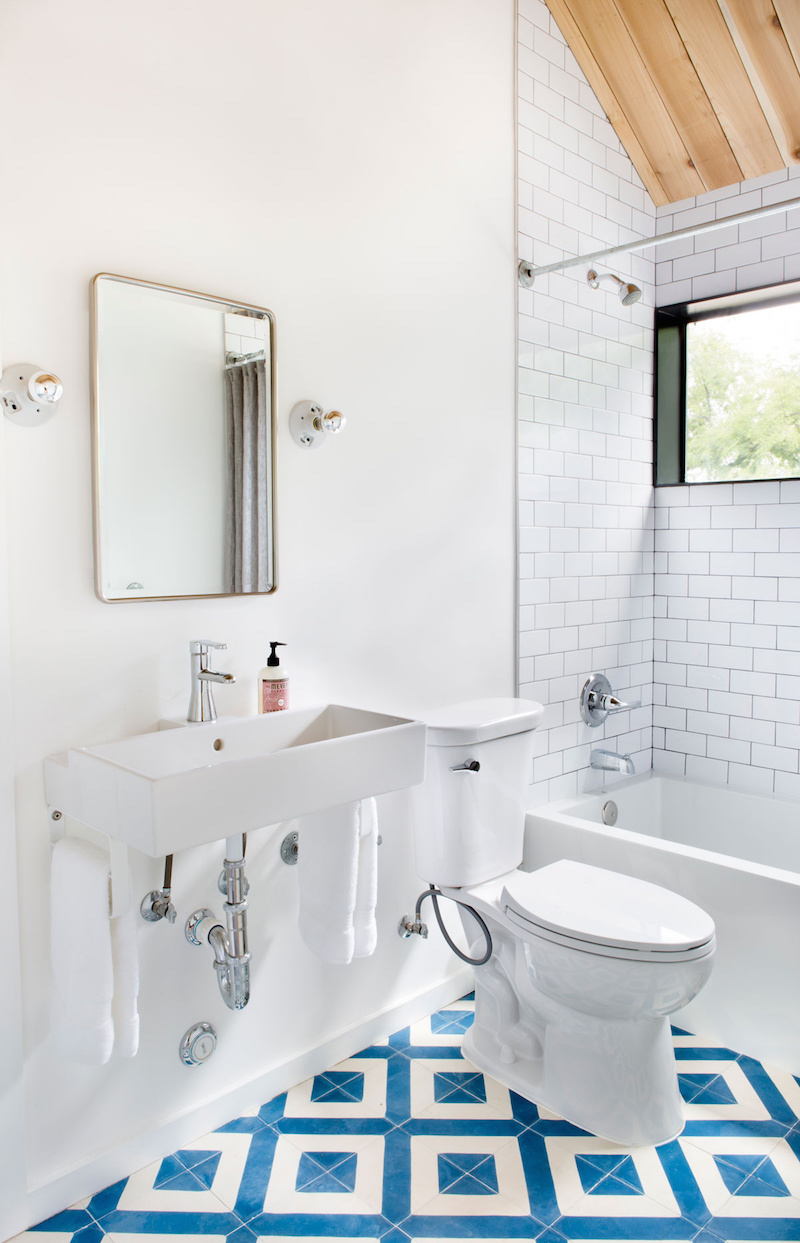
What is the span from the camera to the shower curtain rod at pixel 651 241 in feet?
6.71

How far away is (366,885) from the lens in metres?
1.92

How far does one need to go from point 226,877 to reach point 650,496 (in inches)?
88.6

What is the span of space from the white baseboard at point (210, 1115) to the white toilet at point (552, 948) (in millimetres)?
225

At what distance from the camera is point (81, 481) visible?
5.31 ft

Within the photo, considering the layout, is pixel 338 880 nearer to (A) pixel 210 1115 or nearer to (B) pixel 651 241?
(A) pixel 210 1115

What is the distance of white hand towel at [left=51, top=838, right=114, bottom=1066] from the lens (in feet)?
4.97

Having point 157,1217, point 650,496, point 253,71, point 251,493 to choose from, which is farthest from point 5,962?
point 650,496

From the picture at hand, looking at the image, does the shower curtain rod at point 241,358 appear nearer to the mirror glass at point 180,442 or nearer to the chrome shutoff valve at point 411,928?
the mirror glass at point 180,442

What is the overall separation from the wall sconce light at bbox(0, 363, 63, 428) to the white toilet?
1137 mm

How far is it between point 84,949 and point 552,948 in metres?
0.96

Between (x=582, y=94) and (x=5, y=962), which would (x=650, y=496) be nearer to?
(x=582, y=94)

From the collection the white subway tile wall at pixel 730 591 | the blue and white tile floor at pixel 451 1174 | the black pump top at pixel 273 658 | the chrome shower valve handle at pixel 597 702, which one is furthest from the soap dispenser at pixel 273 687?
the white subway tile wall at pixel 730 591

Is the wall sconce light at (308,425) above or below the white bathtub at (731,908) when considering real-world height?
above

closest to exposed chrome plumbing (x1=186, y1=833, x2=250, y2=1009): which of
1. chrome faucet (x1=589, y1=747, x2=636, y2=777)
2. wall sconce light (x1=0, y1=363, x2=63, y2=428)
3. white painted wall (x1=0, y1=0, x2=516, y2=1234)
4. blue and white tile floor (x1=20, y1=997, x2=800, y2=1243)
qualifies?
white painted wall (x1=0, y1=0, x2=516, y2=1234)
